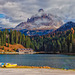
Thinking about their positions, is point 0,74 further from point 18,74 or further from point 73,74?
point 73,74

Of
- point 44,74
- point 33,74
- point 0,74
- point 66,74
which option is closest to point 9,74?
point 0,74

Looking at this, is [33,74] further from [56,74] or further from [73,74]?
[73,74]

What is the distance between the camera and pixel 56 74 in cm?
3472

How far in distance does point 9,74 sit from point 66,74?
39.4 feet

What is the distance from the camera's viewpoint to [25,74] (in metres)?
34.5

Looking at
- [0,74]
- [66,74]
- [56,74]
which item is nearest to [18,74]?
[0,74]

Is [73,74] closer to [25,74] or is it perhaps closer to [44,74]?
[44,74]

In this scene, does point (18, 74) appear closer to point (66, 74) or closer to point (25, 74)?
point (25, 74)

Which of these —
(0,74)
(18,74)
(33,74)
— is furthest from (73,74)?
(0,74)

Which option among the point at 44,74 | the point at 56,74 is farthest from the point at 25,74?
the point at 56,74

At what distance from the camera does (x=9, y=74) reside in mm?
34344

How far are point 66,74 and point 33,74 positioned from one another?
7018mm

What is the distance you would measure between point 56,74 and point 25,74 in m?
6.53

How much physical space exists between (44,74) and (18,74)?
543 cm
